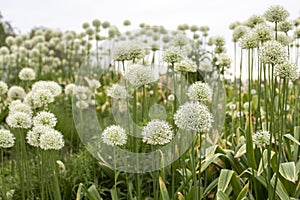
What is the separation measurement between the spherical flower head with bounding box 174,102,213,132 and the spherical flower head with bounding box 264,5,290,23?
102 cm

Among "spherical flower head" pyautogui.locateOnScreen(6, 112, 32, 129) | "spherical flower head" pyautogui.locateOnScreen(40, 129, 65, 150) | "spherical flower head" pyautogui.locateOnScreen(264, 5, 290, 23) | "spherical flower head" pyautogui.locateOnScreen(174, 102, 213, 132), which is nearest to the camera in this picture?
"spherical flower head" pyautogui.locateOnScreen(174, 102, 213, 132)

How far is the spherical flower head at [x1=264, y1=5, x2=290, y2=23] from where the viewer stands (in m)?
2.62

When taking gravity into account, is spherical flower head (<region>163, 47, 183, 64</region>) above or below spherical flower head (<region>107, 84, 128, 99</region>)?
above

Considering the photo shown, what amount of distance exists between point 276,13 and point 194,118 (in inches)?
43.7

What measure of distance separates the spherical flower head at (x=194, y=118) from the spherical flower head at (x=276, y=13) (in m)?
1.02

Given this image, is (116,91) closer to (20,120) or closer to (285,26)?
(20,120)

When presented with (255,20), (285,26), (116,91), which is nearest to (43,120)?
(116,91)

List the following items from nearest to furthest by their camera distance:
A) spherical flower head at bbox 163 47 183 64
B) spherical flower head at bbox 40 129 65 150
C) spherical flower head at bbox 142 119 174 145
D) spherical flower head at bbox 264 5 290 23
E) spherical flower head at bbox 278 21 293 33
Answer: spherical flower head at bbox 142 119 174 145 < spherical flower head at bbox 40 129 65 150 < spherical flower head at bbox 163 47 183 64 < spherical flower head at bbox 264 5 290 23 < spherical flower head at bbox 278 21 293 33

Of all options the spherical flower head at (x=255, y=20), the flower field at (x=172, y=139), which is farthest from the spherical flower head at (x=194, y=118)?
the spherical flower head at (x=255, y=20)

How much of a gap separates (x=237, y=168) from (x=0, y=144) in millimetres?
1536

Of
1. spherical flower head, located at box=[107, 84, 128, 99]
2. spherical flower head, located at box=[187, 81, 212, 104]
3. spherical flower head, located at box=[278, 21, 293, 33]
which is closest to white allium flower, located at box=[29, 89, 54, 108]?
spherical flower head, located at box=[107, 84, 128, 99]

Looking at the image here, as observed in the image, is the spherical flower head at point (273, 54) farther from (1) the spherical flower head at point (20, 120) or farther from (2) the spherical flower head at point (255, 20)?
(1) the spherical flower head at point (20, 120)

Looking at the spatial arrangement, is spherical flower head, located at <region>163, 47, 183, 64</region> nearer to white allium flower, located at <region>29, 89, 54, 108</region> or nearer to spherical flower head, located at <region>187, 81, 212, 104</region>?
spherical flower head, located at <region>187, 81, 212, 104</region>

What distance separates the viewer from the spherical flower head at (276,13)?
262cm
